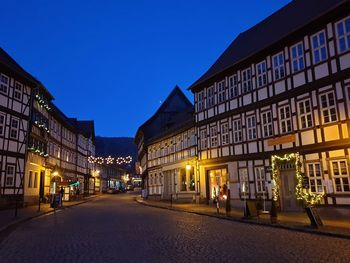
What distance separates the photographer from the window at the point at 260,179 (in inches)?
899

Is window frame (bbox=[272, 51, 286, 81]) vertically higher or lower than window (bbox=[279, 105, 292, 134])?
higher

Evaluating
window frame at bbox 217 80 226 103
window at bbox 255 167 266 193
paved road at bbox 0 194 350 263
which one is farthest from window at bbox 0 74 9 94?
Result: window at bbox 255 167 266 193

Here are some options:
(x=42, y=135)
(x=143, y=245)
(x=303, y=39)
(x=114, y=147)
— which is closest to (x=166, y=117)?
(x=42, y=135)

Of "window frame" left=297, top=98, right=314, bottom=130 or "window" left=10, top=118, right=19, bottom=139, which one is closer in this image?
"window frame" left=297, top=98, right=314, bottom=130

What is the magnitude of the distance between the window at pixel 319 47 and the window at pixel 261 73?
4.46m

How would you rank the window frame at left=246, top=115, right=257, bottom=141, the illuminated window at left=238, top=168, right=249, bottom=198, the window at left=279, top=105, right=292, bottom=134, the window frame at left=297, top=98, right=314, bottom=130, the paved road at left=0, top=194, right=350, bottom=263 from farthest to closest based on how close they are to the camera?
the illuminated window at left=238, top=168, right=249, bottom=198 → the window frame at left=246, top=115, right=257, bottom=141 → the window at left=279, top=105, right=292, bottom=134 → the window frame at left=297, top=98, right=314, bottom=130 → the paved road at left=0, top=194, right=350, bottom=263

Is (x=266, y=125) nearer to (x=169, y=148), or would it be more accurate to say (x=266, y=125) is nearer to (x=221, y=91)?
(x=221, y=91)

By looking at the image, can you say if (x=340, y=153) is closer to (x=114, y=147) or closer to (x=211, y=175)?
(x=211, y=175)

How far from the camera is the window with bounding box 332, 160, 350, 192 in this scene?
1703 centimetres

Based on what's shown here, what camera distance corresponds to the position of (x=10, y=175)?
27.7 metres

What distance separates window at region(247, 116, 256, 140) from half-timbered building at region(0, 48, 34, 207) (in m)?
18.4

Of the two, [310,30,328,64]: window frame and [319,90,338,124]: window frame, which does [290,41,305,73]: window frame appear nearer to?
[310,30,328,64]: window frame

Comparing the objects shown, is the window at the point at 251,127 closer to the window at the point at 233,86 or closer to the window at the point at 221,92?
the window at the point at 233,86

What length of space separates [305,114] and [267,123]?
349cm
